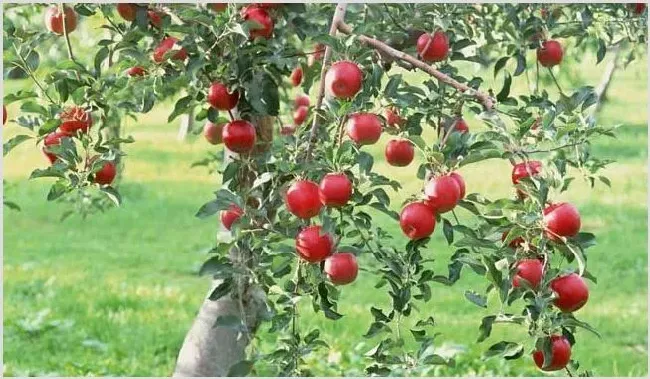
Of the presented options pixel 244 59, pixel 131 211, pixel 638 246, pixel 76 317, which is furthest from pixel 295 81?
pixel 131 211

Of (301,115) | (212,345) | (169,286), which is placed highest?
(301,115)

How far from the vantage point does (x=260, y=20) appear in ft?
6.71

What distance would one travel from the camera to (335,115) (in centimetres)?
171

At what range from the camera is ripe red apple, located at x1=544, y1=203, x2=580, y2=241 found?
4.99ft

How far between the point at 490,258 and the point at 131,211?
5.61 m

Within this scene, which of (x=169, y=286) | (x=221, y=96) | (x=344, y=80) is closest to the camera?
(x=344, y=80)

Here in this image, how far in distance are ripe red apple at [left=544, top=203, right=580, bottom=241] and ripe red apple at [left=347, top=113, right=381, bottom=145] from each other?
308 millimetres

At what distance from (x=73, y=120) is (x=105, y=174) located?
12 centimetres

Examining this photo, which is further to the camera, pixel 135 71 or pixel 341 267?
pixel 135 71

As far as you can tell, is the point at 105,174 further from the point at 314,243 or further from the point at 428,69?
the point at 428,69

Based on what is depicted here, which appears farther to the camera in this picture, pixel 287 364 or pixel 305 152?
pixel 287 364

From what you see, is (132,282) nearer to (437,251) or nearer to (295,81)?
(437,251)

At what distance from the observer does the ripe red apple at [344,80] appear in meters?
1.74

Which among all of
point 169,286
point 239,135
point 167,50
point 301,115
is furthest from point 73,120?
point 169,286
